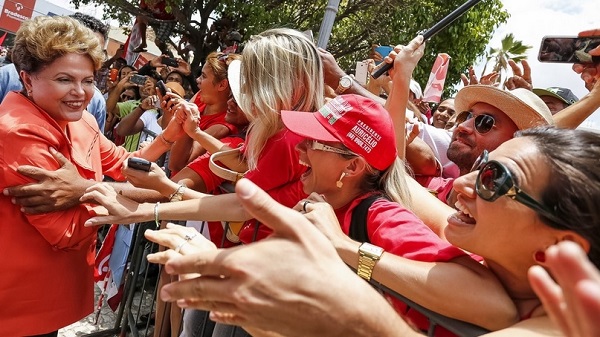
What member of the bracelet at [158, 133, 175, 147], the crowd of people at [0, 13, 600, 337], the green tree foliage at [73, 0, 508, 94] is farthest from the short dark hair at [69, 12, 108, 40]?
the green tree foliage at [73, 0, 508, 94]

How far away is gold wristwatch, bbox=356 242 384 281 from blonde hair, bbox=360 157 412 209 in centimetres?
51

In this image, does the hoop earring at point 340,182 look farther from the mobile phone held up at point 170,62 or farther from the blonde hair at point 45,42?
the mobile phone held up at point 170,62

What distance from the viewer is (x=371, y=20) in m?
13.7

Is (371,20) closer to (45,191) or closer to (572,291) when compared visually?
(45,191)

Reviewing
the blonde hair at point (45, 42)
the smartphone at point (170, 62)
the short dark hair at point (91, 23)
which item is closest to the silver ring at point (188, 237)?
the blonde hair at point (45, 42)

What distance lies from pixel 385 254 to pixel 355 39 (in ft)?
46.2

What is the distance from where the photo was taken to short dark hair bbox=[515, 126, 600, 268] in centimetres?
109

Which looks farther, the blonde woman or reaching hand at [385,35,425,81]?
reaching hand at [385,35,425,81]

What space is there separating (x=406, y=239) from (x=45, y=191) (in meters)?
1.64

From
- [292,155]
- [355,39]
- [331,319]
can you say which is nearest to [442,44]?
[355,39]

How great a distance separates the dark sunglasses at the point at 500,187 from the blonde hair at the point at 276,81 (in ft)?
3.86

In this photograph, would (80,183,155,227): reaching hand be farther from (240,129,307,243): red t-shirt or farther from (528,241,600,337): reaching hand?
(528,241,600,337): reaching hand

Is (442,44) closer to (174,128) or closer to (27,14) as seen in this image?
(174,128)

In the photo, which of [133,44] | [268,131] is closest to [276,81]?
[268,131]
